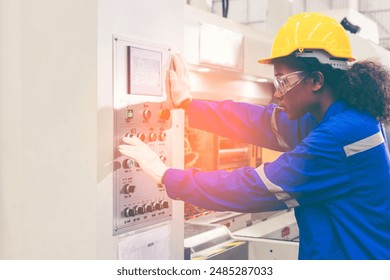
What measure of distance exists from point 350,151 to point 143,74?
2.15ft

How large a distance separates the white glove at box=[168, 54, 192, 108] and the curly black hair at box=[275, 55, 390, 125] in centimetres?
34

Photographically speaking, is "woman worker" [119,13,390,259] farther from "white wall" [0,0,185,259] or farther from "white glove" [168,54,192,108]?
"white wall" [0,0,185,259]

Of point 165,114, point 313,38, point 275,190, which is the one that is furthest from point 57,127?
point 313,38

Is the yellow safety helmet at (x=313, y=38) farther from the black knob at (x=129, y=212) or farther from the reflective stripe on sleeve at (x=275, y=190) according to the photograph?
the black knob at (x=129, y=212)

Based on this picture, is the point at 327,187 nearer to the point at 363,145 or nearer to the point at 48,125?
the point at 363,145

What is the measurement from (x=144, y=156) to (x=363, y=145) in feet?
2.11

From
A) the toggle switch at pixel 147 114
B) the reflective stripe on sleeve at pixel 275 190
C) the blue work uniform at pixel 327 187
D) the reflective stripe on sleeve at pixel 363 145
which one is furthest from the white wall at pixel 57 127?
the reflective stripe on sleeve at pixel 363 145

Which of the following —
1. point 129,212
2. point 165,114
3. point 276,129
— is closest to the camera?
point 129,212

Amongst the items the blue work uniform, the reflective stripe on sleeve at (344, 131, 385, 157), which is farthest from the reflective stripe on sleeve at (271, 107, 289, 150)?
the reflective stripe on sleeve at (344, 131, 385, 157)

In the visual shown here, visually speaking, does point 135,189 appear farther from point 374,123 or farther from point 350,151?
point 374,123

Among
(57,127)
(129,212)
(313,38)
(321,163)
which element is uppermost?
(313,38)

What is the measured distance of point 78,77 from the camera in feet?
4.66

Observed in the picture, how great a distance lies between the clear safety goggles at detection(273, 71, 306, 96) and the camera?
1648 mm

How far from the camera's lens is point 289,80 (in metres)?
1.66
